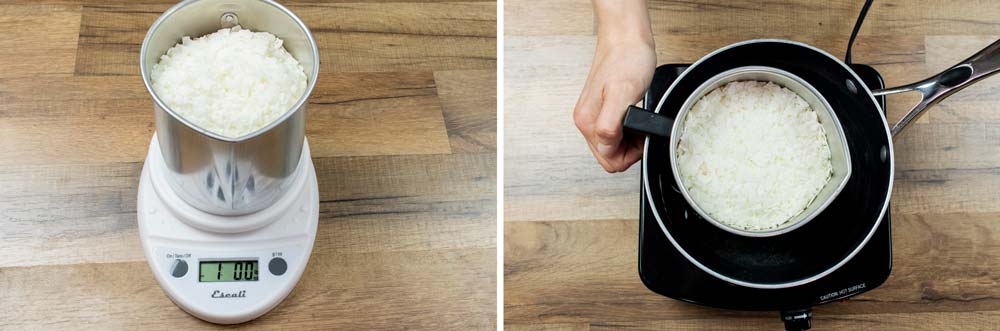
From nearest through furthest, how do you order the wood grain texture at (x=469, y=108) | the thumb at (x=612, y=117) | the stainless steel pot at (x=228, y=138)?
the stainless steel pot at (x=228, y=138) < the thumb at (x=612, y=117) < the wood grain texture at (x=469, y=108)

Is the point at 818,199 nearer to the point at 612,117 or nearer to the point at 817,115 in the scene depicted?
the point at 817,115

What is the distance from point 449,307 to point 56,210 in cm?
41

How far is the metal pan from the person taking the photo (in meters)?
0.70

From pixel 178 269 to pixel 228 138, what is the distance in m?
0.28

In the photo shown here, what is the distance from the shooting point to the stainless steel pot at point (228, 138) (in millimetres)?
619

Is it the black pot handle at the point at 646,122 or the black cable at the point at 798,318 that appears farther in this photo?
the black cable at the point at 798,318

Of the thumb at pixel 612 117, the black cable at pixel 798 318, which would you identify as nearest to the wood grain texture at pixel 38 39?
the thumb at pixel 612 117

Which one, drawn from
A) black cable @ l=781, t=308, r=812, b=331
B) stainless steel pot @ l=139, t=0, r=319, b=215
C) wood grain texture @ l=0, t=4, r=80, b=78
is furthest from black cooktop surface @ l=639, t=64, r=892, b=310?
wood grain texture @ l=0, t=4, r=80, b=78

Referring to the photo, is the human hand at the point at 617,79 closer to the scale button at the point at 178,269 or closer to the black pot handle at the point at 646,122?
the black pot handle at the point at 646,122

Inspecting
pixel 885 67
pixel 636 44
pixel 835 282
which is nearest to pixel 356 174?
pixel 636 44

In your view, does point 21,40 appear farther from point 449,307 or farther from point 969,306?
point 969,306

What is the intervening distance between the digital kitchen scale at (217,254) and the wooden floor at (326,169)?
0.11 ft

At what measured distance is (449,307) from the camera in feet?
2.89

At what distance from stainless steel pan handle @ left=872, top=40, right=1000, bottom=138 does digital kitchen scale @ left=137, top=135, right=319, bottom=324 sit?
0.57 m
